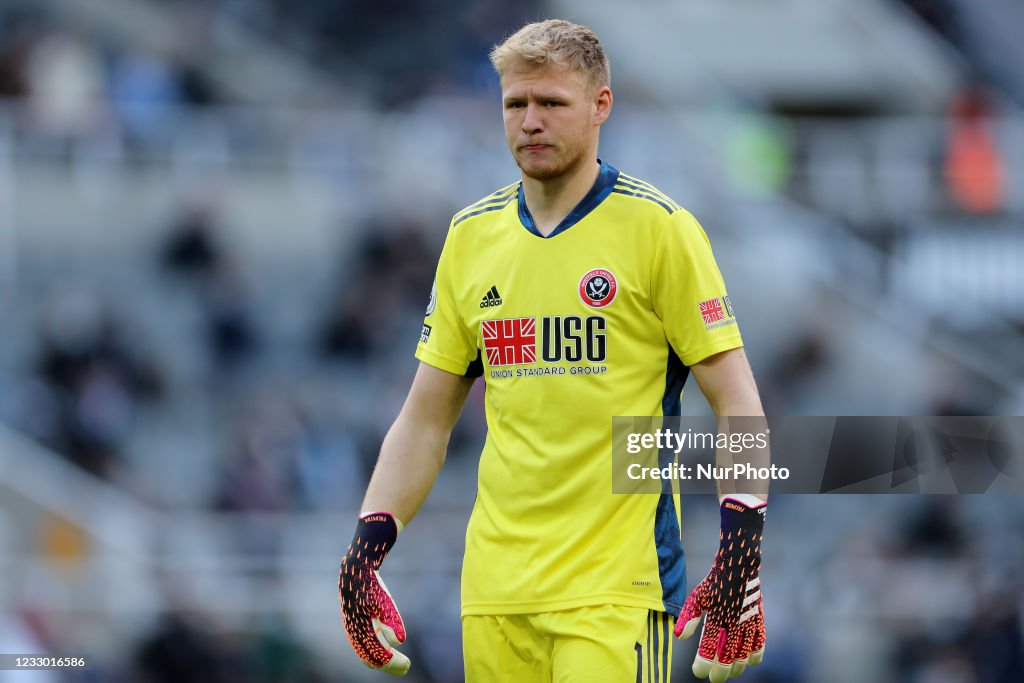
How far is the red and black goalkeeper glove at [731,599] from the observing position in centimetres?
474

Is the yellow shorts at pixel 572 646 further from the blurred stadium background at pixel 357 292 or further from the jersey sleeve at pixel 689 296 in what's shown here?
the blurred stadium background at pixel 357 292

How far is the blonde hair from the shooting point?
4.91 meters

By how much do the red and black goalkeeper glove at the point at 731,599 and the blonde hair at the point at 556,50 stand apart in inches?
52.4

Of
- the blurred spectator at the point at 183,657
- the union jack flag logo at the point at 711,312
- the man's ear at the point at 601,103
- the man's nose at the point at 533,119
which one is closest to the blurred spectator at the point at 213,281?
the blurred spectator at the point at 183,657

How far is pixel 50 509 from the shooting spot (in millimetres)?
13492

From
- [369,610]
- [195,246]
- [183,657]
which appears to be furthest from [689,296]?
Answer: [195,246]

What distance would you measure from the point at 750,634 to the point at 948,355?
11.6 meters

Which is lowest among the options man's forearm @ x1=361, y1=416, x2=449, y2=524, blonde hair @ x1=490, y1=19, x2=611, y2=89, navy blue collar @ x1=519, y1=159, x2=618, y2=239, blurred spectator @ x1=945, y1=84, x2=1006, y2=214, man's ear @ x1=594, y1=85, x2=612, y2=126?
man's forearm @ x1=361, y1=416, x2=449, y2=524

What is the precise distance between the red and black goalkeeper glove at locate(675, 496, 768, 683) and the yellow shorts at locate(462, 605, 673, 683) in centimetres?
16

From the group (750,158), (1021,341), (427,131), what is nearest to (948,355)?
(1021,341)

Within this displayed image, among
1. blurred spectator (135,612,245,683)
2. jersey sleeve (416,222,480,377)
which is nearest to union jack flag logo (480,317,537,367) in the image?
jersey sleeve (416,222,480,377)

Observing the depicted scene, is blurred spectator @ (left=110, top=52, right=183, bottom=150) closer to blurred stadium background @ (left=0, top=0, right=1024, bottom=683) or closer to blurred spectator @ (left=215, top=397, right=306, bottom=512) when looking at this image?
blurred stadium background @ (left=0, top=0, right=1024, bottom=683)

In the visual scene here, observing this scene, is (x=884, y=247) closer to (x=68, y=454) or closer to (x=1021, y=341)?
(x=1021, y=341)

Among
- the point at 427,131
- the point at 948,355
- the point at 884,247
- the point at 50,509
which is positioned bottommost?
the point at 50,509
